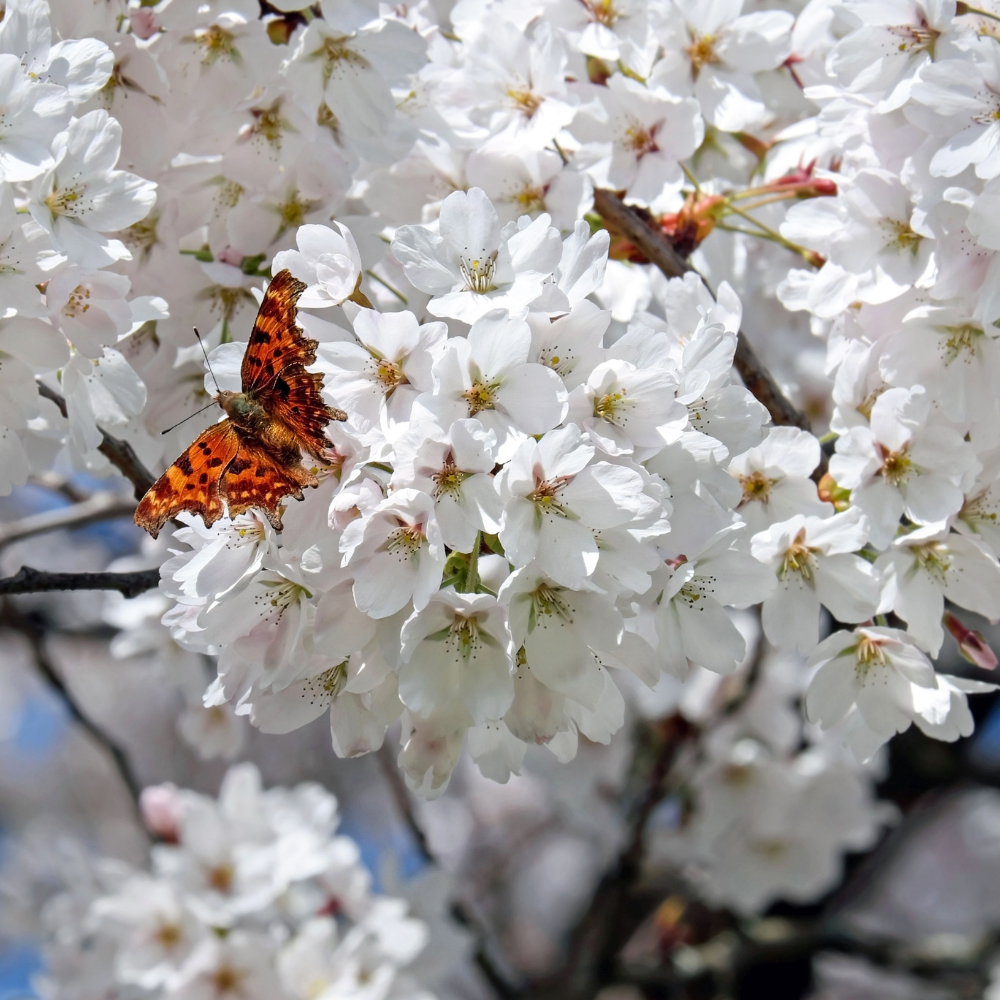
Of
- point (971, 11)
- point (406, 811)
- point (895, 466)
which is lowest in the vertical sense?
point (406, 811)

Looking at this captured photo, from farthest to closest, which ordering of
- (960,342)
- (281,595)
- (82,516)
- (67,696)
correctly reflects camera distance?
(67,696) → (82,516) → (960,342) → (281,595)

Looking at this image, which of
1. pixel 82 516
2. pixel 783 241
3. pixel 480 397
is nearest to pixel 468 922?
pixel 82 516

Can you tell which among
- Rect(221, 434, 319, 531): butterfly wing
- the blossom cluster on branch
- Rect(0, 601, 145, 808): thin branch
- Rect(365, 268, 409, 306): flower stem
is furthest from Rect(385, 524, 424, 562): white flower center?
Rect(0, 601, 145, 808): thin branch

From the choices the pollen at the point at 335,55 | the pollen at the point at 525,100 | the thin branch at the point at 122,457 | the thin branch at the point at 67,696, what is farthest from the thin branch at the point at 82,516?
the pollen at the point at 525,100

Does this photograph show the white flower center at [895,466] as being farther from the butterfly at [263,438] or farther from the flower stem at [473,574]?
the butterfly at [263,438]

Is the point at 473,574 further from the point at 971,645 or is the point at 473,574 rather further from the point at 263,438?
the point at 971,645

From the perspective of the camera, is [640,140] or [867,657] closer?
[867,657]

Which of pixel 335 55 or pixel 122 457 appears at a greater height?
pixel 335 55
